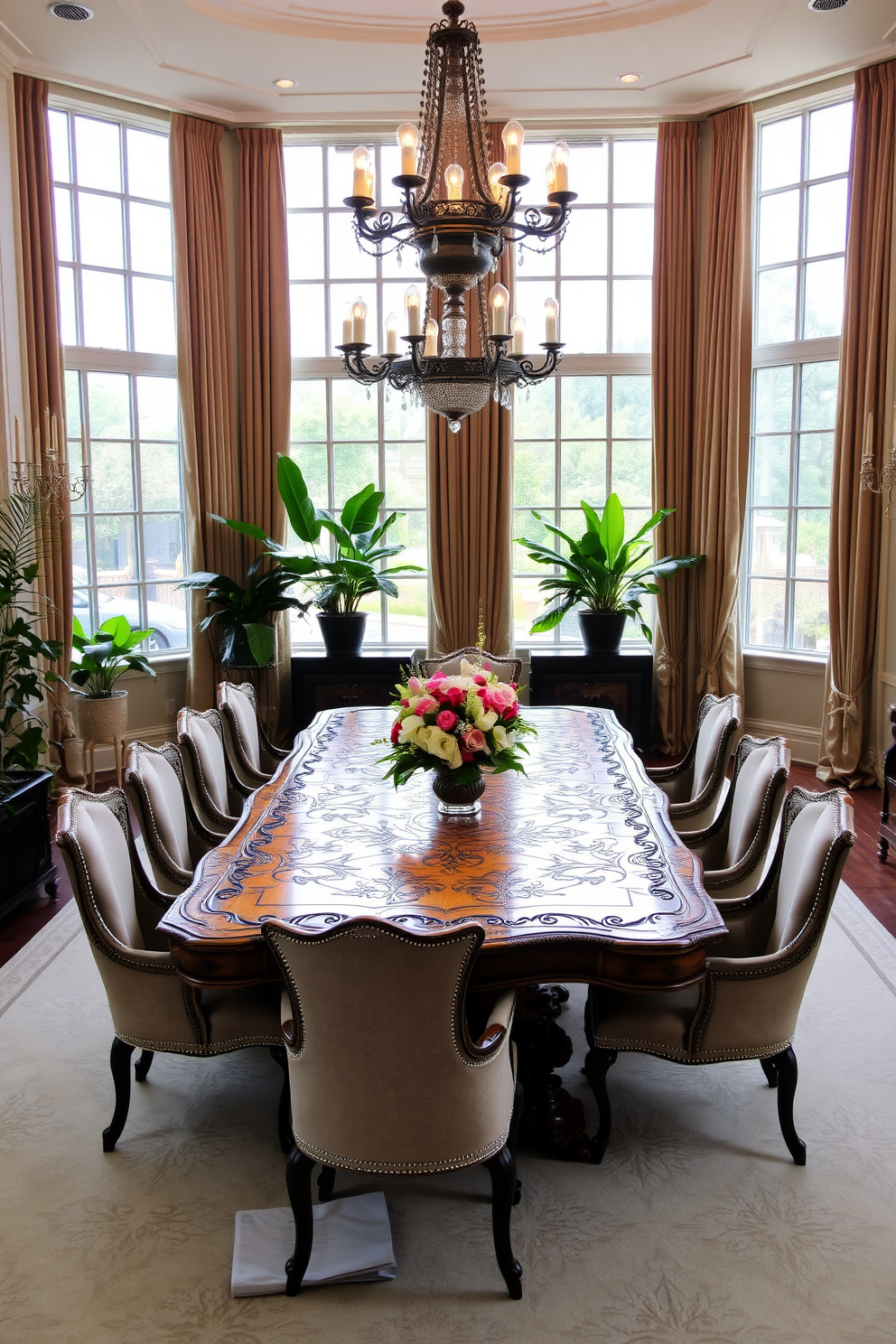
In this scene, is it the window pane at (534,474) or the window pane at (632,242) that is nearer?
the window pane at (632,242)

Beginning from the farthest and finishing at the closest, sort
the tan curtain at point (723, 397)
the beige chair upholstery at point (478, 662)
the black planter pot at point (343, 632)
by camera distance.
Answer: the black planter pot at point (343, 632) < the tan curtain at point (723, 397) < the beige chair upholstery at point (478, 662)

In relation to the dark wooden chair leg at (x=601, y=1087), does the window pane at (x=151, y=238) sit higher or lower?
higher

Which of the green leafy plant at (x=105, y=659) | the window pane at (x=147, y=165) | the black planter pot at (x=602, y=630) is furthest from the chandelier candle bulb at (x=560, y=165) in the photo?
the window pane at (x=147, y=165)

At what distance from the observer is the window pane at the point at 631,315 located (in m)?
6.80

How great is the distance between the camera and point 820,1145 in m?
2.79

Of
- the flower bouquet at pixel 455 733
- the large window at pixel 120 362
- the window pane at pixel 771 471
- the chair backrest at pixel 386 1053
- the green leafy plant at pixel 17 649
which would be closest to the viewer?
the chair backrest at pixel 386 1053

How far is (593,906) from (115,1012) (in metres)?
1.25

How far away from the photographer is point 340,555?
635cm

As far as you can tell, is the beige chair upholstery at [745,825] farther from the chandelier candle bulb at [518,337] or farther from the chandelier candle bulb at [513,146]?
the chandelier candle bulb at [513,146]

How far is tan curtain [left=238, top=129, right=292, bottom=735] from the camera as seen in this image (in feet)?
21.3

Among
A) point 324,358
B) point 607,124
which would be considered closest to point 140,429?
point 324,358

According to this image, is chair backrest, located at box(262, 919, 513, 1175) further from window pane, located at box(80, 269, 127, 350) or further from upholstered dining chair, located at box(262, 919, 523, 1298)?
window pane, located at box(80, 269, 127, 350)

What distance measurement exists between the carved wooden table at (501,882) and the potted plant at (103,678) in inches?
92.6

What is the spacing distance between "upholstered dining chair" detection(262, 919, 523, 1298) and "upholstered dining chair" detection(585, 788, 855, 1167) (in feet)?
1.51
